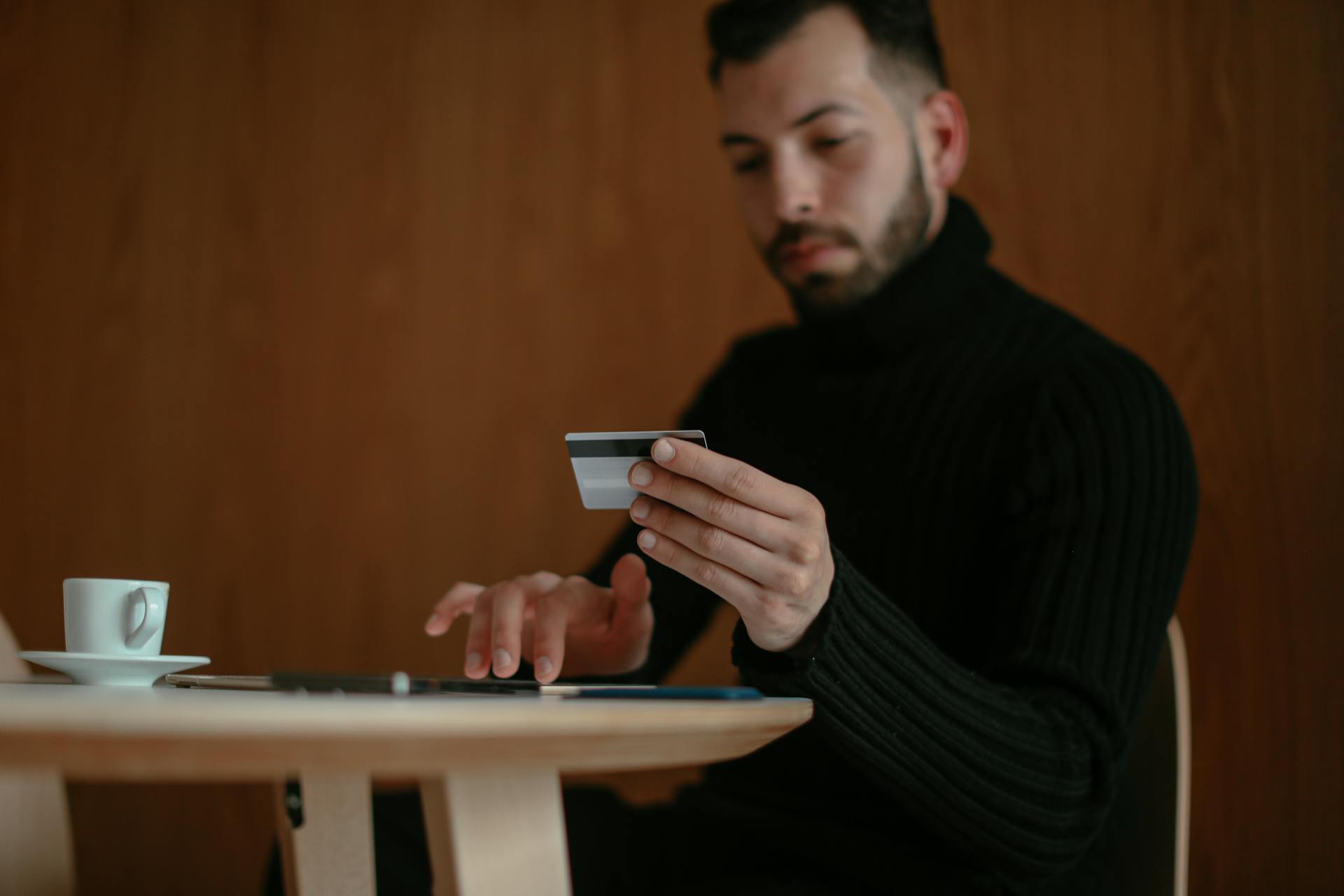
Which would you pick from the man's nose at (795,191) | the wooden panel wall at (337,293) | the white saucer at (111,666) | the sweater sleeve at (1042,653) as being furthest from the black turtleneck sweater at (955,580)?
the wooden panel wall at (337,293)

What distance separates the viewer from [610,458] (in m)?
0.56

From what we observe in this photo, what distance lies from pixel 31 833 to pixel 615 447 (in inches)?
26.4

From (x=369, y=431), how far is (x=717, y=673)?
66cm

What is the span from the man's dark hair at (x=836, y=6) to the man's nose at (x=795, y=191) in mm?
134

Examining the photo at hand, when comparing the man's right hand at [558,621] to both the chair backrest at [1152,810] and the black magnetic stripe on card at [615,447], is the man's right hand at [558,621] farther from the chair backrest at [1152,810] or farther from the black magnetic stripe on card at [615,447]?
the chair backrest at [1152,810]

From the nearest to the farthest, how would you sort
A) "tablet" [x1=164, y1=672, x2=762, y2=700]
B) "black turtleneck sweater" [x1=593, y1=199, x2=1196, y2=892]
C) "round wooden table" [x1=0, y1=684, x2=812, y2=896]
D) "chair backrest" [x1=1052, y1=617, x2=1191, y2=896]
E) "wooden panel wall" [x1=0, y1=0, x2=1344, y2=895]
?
1. "round wooden table" [x1=0, y1=684, x2=812, y2=896]
2. "tablet" [x1=164, y1=672, x2=762, y2=700]
3. "black turtleneck sweater" [x1=593, y1=199, x2=1196, y2=892]
4. "chair backrest" [x1=1052, y1=617, x2=1191, y2=896]
5. "wooden panel wall" [x1=0, y1=0, x2=1344, y2=895]

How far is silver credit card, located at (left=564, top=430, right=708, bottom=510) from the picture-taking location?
21.3 inches

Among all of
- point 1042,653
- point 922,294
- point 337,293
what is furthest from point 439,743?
point 337,293

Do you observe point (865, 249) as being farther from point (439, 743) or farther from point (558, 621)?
point (439, 743)

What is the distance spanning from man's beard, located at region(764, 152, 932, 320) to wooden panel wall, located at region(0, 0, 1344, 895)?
415 millimetres

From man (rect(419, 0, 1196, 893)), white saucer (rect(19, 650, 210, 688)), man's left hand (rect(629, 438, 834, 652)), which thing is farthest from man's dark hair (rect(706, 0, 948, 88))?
white saucer (rect(19, 650, 210, 688))

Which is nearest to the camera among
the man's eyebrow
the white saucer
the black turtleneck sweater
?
the white saucer

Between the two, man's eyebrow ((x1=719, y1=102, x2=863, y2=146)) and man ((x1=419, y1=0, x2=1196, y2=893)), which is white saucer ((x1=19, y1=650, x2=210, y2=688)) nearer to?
man ((x1=419, y1=0, x2=1196, y2=893))

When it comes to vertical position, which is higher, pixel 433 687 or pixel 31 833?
pixel 433 687
